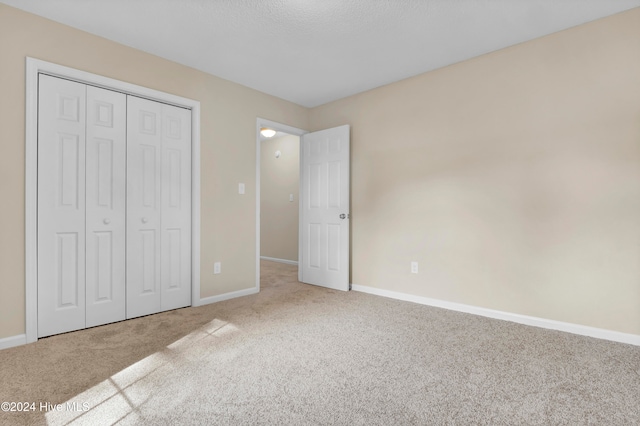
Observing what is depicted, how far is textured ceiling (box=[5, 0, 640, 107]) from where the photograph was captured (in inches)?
90.6

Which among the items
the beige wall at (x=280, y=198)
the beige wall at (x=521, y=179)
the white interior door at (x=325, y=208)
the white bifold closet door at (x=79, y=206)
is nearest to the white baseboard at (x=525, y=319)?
the beige wall at (x=521, y=179)

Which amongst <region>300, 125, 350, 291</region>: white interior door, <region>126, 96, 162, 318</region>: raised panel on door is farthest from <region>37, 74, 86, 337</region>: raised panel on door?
<region>300, 125, 350, 291</region>: white interior door

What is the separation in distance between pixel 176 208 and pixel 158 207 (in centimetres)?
17

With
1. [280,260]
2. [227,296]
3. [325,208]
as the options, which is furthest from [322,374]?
[280,260]

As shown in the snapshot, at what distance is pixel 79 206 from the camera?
2.60 m

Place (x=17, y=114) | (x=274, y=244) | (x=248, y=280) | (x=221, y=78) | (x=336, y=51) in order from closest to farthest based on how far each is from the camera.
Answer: (x=17, y=114) < (x=336, y=51) < (x=221, y=78) < (x=248, y=280) < (x=274, y=244)

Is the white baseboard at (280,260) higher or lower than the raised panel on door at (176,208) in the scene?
lower

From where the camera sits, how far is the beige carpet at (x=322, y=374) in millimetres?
1535

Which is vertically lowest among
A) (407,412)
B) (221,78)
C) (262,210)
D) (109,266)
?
(407,412)

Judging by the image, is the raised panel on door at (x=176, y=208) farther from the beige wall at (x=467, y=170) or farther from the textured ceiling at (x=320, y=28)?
the textured ceiling at (x=320, y=28)

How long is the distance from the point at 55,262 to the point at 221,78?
2.35 meters

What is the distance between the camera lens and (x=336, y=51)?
2951 mm

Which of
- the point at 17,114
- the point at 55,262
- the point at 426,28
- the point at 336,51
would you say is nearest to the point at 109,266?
the point at 55,262

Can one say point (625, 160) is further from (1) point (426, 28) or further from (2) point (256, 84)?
(2) point (256, 84)
